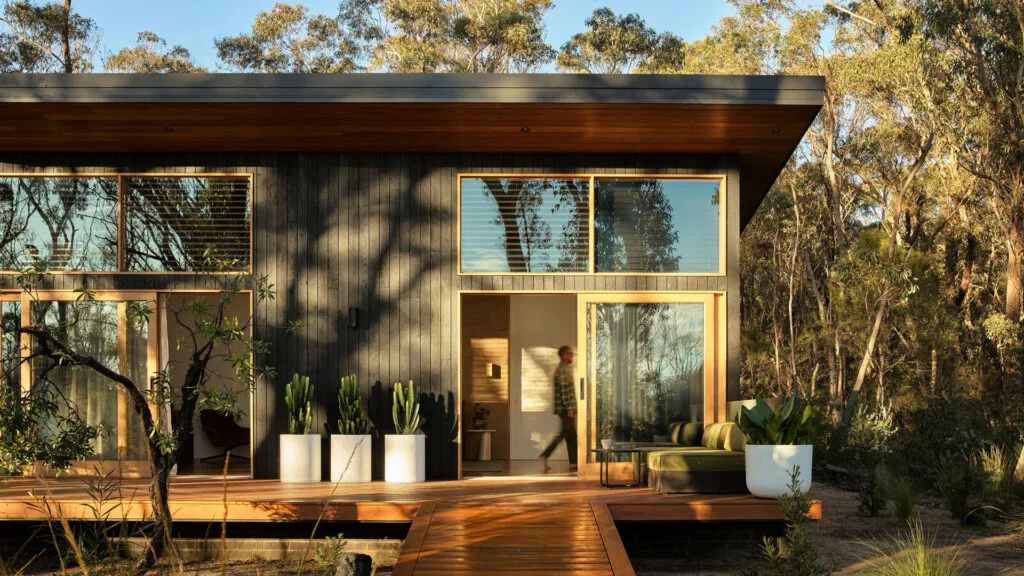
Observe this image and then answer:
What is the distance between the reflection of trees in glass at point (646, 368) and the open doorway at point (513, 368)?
4275mm

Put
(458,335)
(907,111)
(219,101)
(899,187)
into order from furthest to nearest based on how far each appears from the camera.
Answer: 1. (899,187)
2. (907,111)
3. (458,335)
4. (219,101)

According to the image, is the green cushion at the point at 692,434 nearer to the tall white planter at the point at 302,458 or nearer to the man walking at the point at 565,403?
the tall white planter at the point at 302,458

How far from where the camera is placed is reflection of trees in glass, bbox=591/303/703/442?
8734 mm

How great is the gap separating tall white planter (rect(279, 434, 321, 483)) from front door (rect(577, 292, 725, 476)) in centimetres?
231

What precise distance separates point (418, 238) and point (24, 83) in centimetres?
338

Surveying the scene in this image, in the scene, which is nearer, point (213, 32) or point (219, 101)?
point (219, 101)

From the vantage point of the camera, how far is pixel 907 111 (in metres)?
17.7

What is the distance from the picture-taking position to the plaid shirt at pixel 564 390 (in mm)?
13016

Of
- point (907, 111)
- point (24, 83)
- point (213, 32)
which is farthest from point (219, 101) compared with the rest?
point (213, 32)

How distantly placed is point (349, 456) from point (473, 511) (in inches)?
74.4

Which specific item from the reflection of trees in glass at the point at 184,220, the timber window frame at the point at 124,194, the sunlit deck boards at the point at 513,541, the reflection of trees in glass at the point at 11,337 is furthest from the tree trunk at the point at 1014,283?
the reflection of trees in glass at the point at 11,337

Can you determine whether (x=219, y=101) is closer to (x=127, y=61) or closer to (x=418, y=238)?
(x=418, y=238)

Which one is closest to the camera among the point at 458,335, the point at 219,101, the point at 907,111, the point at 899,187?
the point at 219,101

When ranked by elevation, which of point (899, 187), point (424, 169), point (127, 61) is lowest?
point (424, 169)
